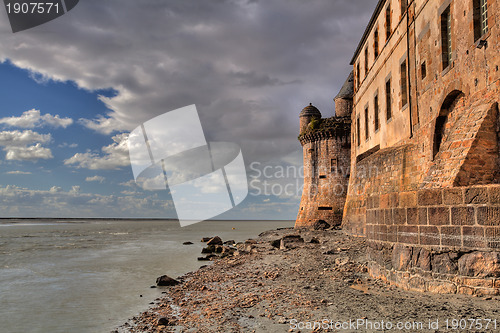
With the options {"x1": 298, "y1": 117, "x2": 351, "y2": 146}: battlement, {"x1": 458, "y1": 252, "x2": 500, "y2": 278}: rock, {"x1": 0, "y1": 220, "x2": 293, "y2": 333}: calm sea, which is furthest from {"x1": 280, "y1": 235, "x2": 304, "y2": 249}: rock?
{"x1": 298, "y1": 117, "x2": 351, "y2": 146}: battlement

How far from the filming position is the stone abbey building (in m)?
5.67

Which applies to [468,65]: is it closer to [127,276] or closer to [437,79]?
[437,79]

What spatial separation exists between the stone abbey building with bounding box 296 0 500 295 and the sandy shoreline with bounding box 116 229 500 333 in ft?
1.88

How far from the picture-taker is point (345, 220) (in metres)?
24.0

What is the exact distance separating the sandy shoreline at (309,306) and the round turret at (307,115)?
884 inches

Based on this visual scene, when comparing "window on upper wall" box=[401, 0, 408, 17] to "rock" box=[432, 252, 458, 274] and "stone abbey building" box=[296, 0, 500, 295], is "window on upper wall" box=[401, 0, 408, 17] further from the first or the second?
"rock" box=[432, 252, 458, 274]

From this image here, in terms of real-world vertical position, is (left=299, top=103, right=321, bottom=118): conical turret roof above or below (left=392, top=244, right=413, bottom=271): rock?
A: above

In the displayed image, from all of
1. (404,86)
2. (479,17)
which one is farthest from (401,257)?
(404,86)

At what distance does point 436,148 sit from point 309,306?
628 cm

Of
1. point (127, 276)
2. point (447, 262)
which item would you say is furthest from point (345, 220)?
point (447, 262)

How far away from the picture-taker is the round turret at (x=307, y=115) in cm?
3303

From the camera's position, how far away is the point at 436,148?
9984mm

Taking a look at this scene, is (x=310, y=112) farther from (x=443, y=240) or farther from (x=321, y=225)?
(x=443, y=240)

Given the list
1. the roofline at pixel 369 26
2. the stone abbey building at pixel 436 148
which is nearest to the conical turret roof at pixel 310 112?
the roofline at pixel 369 26
